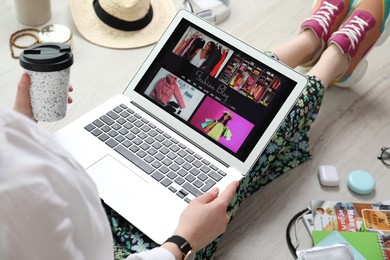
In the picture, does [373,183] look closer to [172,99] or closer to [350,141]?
[350,141]

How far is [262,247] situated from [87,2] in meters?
0.93

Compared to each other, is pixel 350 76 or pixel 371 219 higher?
pixel 350 76

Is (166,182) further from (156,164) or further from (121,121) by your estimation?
(121,121)

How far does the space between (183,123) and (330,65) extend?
502 mm

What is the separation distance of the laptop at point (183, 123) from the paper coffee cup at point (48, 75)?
0.41 feet

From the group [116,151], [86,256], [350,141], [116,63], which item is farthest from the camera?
[116,63]

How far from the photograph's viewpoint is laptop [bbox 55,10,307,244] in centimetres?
117

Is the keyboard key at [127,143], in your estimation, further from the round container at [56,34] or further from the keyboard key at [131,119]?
the round container at [56,34]

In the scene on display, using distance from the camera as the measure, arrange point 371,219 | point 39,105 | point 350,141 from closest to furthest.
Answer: point 39,105 → point 371,219 → point 350,141

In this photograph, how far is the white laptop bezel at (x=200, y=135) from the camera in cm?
119

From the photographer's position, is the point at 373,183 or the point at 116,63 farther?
the point at 116,63

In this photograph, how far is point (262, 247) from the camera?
4.33 feet

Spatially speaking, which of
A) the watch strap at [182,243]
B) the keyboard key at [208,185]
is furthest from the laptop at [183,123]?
the watch strap at [182,243]

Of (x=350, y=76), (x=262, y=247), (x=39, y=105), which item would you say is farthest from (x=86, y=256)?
(x=350, y=76)
